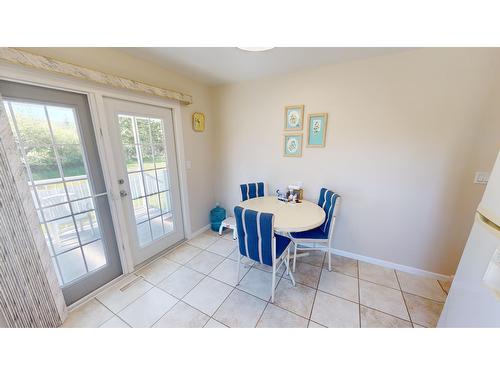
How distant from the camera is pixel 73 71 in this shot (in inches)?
52.8

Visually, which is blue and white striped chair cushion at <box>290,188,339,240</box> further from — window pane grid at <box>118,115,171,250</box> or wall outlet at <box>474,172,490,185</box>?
window pane grid at <box>118,115,171,250</box>

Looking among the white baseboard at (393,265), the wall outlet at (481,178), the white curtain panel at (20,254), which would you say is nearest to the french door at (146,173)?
the white curtain panel at (20,254)

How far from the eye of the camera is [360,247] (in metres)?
2.20

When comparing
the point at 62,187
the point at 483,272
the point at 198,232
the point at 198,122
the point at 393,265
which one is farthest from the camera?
the point at 198,232

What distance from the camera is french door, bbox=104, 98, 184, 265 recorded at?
180cm

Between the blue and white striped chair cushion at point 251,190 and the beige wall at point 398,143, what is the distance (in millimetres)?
329

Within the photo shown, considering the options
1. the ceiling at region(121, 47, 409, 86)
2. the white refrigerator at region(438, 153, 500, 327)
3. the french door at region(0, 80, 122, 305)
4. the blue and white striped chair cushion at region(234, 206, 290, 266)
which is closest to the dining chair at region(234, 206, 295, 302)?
the blue and white striped chair cushion at region(234, 206, 290, 266)

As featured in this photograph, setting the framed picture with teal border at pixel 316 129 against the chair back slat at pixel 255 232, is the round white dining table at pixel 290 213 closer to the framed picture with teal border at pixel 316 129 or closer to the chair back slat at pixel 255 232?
the chair back slat at pixel 255 232

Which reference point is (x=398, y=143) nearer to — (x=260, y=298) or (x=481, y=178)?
(x=481, y=178)

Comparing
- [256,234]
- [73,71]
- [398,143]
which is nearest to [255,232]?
[256,234]

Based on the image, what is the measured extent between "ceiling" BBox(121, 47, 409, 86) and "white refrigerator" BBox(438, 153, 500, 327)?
5.11 feet

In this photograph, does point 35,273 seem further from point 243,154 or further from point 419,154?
point 419,154

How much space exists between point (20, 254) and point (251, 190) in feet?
6.79
